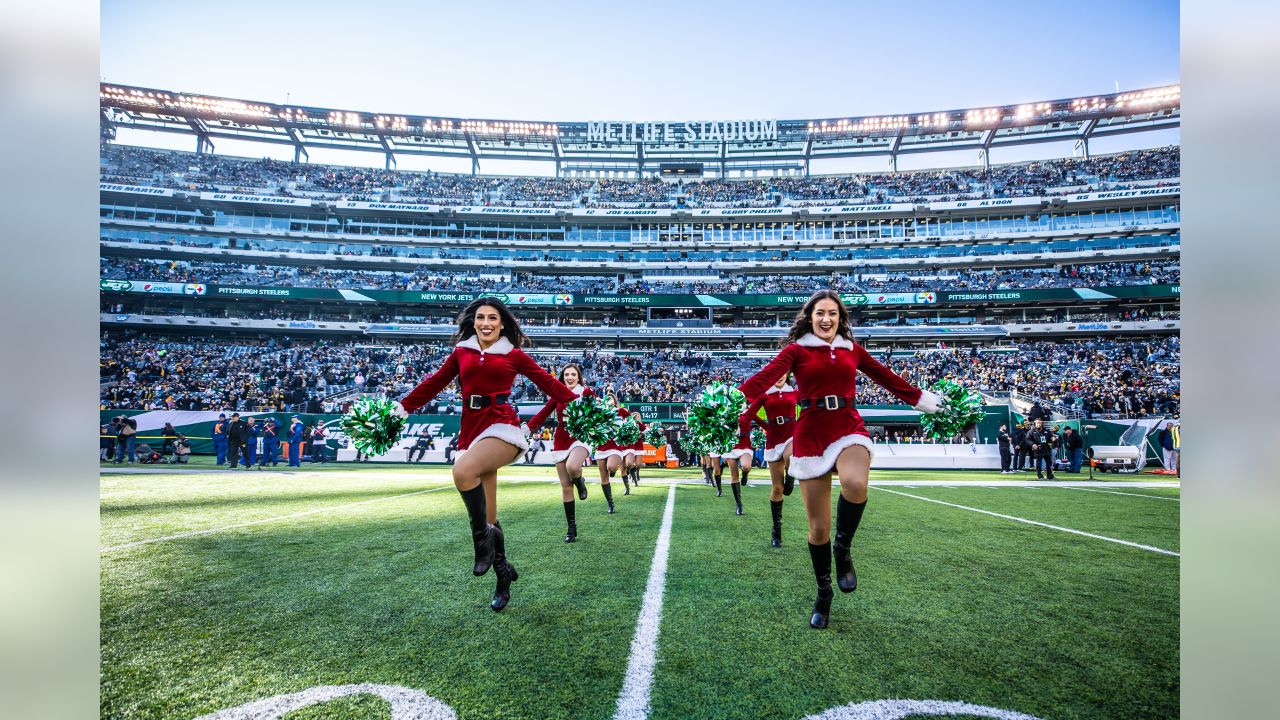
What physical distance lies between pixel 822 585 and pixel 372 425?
371 cm

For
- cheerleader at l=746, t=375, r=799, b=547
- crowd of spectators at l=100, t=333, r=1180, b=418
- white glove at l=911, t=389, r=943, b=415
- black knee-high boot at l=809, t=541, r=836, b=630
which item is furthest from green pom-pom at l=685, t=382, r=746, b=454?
crowd of spectators at l=100, t=333, r=1180, b=418

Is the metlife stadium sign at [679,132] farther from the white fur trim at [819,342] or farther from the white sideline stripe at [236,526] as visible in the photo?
the white fur trim at [819,342]

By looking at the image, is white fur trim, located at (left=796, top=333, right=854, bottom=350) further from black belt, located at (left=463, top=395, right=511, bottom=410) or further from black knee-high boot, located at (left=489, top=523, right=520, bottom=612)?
black knee-high boot, located at (left=489, top=523, right=520, bottom=612)

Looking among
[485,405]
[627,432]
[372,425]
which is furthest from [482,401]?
[627,432]

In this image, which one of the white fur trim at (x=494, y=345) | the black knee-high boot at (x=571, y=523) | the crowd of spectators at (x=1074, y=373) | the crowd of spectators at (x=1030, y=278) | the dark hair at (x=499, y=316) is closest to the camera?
the white fur trim at (x=494, y=345)

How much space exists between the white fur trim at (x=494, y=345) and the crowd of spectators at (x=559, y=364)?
24.6m

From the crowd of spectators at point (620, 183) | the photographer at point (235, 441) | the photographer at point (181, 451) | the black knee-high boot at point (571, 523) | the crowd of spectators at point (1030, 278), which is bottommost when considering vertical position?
the photographer at point (181, 451)

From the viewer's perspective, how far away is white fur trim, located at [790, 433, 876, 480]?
386cm

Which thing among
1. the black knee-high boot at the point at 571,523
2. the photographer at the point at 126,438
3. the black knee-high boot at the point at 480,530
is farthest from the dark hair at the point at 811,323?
the photographer at the point at 126,438

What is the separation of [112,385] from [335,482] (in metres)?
23.6

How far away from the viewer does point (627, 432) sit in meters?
5.12

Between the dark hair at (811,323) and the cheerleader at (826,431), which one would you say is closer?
the cheerleader at (826,431)

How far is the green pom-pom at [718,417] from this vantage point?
4035 mm
